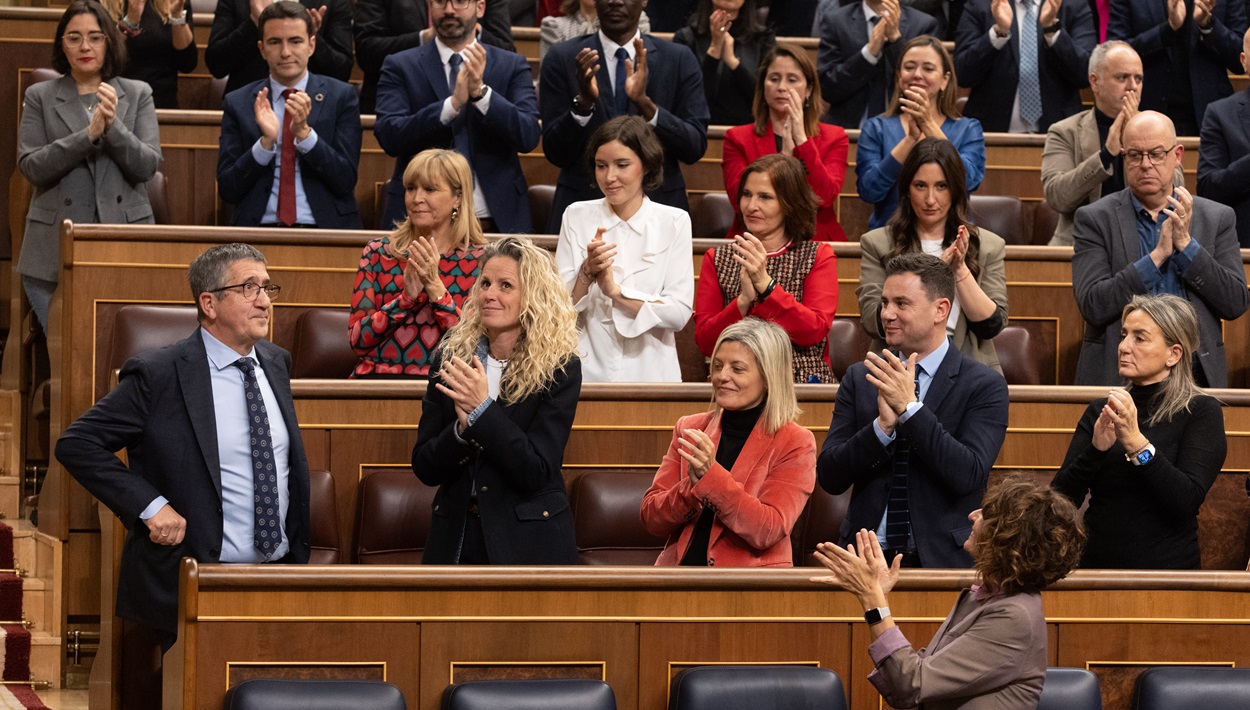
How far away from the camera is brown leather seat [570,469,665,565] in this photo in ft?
11.5

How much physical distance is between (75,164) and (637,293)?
162cm

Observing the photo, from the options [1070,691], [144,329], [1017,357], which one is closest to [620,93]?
[1017,357]

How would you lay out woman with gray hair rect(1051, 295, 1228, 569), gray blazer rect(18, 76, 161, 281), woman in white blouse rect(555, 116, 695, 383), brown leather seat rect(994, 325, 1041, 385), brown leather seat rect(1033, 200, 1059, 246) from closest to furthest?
woman with gray hair rect(1051, 295, 1228, 569) < woman in white blouse rect(555, 116, 695, 383) < brown leather seat rect(994, 325, 1041, 385) < gray blazer rect(18, 76, 161, 281) < brown leather seat rect(1033, 200, 1059, 246)

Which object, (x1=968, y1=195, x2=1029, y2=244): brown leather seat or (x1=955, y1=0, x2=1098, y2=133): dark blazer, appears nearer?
(x1=968, y1=195, x2=1029, y2=244): brown leather seat

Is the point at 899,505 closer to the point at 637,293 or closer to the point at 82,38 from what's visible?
the point at 637,293

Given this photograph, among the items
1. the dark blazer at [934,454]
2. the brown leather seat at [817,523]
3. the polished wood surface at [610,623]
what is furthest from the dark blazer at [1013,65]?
the polished wood surface at [610,623]

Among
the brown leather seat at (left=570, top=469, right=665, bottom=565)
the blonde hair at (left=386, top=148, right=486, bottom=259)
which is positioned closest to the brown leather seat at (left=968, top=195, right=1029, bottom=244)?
the blonde hair at (left=386, top=148, right=486, bottom=259)

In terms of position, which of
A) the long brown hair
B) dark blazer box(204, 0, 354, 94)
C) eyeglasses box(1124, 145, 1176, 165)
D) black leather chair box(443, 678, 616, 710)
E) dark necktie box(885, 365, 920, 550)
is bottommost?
black leather chair box(443, 678, 616, 710)

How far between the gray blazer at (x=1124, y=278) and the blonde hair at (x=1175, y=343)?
2.00 feet

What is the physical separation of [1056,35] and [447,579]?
11.5 feet

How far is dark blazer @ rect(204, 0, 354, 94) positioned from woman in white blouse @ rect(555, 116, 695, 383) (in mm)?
1546

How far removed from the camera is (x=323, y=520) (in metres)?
3.44

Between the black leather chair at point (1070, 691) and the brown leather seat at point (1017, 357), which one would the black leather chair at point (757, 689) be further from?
the brown leather seat at point (1017, 357)

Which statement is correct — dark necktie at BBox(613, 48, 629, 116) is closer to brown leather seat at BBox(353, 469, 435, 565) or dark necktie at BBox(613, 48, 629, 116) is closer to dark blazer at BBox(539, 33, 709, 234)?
dark blazer at BBox(539, 33, 709, 234)
